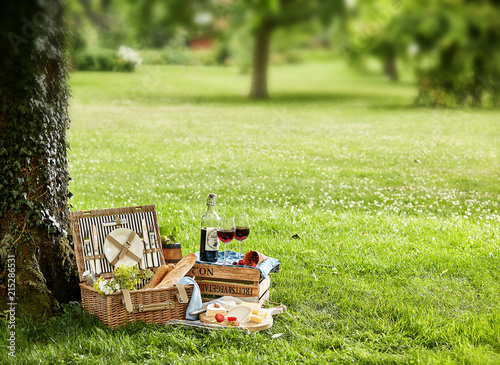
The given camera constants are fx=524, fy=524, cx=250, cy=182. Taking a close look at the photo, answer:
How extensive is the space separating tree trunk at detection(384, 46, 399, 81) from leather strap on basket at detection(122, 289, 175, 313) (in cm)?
300

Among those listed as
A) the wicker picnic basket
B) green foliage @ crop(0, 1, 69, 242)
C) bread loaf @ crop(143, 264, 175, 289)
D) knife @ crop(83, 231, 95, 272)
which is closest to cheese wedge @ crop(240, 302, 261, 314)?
the wicker picnic basket

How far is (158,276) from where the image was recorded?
3.67 m

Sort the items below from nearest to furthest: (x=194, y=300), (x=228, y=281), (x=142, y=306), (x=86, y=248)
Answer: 1. (x=142, y=306)
2. (x=194, y=300)
3. (x=86, y=248)
4. (x=228, y=281)

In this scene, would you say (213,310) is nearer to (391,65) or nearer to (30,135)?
(30,135)

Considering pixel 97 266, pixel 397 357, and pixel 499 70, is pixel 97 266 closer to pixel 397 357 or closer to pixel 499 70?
pixel 397 357

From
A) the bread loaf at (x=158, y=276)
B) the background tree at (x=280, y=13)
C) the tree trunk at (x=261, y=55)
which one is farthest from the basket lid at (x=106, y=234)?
the background tree at (x=280, y=13)

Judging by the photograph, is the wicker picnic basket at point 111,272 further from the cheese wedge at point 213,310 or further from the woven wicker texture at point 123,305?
the cheese wedge at point 213,310

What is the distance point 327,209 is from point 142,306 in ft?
13.2

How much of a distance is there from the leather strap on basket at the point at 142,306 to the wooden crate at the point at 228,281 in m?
0.32

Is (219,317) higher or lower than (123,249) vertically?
lower

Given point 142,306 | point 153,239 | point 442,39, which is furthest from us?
point 153,239

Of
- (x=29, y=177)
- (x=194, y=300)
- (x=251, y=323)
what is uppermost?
(x=29, y=177)

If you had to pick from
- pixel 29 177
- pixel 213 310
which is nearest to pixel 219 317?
pixel 213 310

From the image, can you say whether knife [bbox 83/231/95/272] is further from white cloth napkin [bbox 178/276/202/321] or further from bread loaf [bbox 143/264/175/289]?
white cloth napkin [bbox 178/276/202/321]
